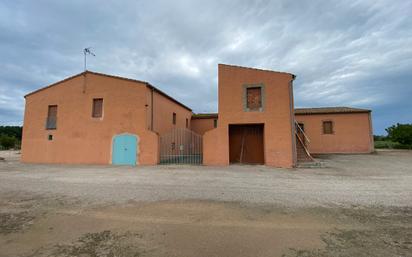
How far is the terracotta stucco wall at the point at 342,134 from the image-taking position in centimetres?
2175

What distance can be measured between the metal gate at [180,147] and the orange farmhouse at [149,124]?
0.24 ft

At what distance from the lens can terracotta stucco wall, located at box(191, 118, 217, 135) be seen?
2534 cm

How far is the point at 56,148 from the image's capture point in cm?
1634

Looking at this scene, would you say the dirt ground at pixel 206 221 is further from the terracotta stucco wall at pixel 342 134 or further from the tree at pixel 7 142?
the tree at pixel 7 142

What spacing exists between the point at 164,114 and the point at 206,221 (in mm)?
14941

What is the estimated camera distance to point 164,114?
18484 millimetres

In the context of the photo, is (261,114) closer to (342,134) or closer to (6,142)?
(342,134)

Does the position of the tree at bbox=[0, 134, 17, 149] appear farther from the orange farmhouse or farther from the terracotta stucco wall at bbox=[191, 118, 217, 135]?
the terracotta stucco wall at bbox=[191, 118, 217, 135]

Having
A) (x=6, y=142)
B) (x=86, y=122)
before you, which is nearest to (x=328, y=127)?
(x=86, y=122)

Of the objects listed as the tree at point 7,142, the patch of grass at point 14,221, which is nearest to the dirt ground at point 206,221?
the patch of grass at point 14,221

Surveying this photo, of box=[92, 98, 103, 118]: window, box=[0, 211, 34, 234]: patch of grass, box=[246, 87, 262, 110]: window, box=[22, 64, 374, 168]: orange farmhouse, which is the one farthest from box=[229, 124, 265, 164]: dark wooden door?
box=[0, 211, 34, 234]: patch of grass

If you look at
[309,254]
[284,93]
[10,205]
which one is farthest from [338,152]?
[10,205]

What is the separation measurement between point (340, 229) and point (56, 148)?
18.4 m

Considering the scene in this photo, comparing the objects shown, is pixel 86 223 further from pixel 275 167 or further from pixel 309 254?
pixel 275 167
